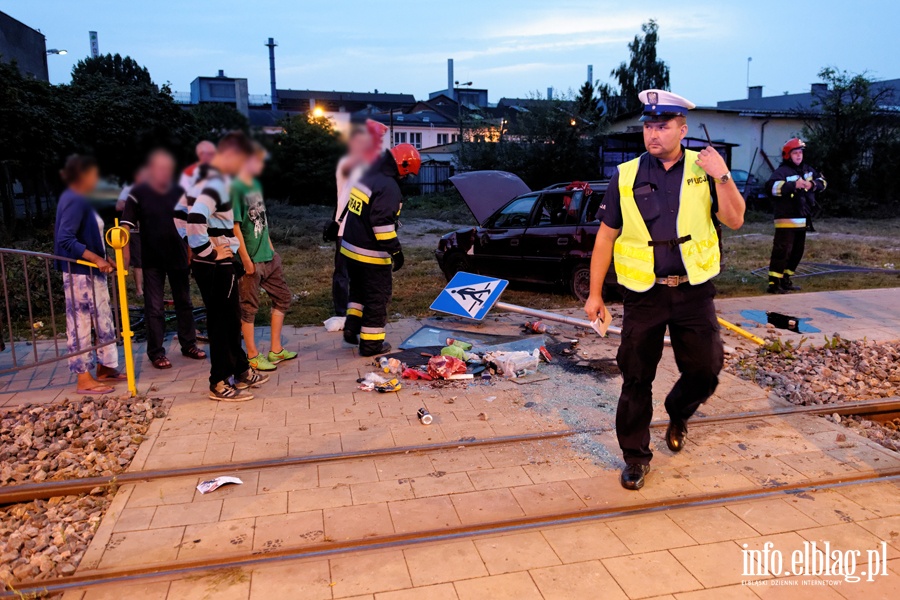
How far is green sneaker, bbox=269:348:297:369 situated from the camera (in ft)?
23.2

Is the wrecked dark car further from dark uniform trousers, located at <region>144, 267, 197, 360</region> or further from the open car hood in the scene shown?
dark uniform trousers, located at <region>144, 267, 197, 360</region>

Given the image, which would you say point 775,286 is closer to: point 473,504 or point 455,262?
point 455,262

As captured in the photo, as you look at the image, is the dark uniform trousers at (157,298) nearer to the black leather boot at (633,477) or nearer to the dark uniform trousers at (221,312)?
the dark uniform trousers at (221,312)

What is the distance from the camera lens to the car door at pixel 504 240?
35.3 feet

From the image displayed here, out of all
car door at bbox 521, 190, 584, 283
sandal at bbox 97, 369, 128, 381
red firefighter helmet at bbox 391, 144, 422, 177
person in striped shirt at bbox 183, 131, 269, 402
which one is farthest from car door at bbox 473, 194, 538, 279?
sandal at bbox 97, 369, 128, 381

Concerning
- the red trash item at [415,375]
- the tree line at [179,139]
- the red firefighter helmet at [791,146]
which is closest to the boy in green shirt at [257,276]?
the tree line at [179,139]

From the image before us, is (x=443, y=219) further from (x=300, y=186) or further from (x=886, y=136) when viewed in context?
(x=300, y=186)

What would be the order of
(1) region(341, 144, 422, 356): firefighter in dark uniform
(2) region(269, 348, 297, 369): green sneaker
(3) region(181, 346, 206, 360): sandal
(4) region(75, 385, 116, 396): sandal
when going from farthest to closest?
(3) region(181, 346, 206, 360): sandal → (2) region(269, 348, 297, 369): green sneaker → (1) region(341, 144, 422, 356): firefighter in dark uniform → (4) region(75, 385, 116, 396): sandal

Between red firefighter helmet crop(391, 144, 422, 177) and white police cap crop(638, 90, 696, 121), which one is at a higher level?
white police cap crop(638, 90, 696, 121)

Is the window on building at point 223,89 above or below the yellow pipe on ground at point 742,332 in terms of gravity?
above

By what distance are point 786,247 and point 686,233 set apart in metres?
7.58

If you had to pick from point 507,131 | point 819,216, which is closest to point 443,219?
point 507,131

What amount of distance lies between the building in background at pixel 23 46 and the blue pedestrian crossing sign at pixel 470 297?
85.9 feet

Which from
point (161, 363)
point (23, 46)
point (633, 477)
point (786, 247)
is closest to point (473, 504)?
point (633, 477)
